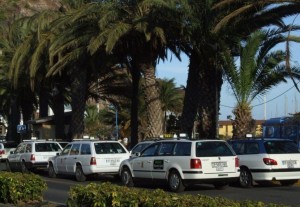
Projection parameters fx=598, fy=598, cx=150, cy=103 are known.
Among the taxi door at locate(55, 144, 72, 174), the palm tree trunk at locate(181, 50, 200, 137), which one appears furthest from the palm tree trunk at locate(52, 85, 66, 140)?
the taxi door at locate(55, 144, 72, 174)

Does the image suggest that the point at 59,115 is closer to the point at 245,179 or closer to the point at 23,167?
the point at 23,167

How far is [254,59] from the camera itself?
75.9 ft

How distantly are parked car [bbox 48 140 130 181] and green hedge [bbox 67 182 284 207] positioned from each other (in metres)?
11.5


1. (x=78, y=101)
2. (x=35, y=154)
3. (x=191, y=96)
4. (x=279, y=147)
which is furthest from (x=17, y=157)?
(x=279, y=147)

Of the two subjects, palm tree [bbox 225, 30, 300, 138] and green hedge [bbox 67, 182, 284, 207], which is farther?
palm tree [bbox 225, 30, 300, 138]

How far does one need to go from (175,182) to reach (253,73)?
7.90 meters

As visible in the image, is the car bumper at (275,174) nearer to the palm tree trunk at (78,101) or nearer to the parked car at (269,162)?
the parked car at (269,162)

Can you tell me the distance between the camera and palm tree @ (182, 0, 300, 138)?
20592 millimetres

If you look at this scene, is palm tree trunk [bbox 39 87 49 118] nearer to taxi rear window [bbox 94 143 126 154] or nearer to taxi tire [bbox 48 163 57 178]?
taxi tire [bbox 48 163 57 178]

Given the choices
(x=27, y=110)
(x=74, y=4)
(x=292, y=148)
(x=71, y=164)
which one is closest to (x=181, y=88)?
(x=27, y=110)

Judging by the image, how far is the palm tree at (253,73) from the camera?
2270 centimetres

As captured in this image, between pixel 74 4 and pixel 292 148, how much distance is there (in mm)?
17530

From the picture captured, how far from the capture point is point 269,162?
17953 mm

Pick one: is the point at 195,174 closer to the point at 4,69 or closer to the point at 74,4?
the point at 74,4
